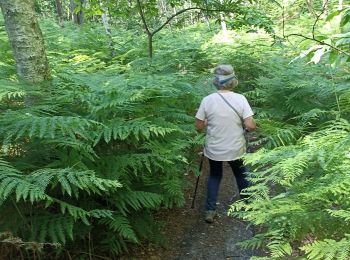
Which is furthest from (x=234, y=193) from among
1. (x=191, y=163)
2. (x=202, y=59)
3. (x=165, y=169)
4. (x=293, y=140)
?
(x=202, y=59)

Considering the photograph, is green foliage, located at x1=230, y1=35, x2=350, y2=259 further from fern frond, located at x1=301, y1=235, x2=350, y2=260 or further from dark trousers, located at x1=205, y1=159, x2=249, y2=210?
dark trousers, located at x1=205, y1=159, x2=249, y2=210

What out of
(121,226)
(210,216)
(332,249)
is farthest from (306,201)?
(210,216)

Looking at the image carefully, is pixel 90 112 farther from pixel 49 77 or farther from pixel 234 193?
pixel 234 193

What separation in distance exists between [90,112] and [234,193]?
9.23 ft

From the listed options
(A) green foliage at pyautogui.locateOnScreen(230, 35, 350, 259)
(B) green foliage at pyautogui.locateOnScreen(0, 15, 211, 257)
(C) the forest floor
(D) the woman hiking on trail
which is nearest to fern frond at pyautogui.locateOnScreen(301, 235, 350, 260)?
(A) green foliage at pyautogui.locateOnScreen(230, 35, 350, 259)

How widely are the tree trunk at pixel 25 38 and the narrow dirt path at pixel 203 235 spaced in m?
2.56

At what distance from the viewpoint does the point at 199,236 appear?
4.80 metres

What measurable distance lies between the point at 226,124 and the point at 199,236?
4.78 feet

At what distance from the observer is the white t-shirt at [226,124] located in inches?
193

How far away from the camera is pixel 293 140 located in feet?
15.8

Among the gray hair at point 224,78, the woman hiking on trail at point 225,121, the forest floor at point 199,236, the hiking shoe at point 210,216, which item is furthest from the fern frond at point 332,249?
the gray hair at point 224,78

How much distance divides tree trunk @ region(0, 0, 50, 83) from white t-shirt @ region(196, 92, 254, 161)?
2143 millimetres

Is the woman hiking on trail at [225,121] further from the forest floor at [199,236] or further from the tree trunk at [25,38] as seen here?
the tree trunk at [25,38]

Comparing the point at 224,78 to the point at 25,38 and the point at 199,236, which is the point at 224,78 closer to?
the point at 199,236
